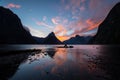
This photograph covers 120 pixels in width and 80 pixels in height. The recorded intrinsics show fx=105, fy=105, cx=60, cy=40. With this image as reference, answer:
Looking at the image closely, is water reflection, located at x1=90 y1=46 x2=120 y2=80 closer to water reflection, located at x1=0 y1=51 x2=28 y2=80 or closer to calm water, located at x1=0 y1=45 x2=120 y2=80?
calm water, located at x1=0 y1=45 x2=120 y2=80

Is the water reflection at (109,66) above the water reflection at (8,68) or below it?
above

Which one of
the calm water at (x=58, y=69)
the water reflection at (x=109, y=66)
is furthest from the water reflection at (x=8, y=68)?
the water reflection at (x=109, y=66)

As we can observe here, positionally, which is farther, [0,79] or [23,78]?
[23,78]

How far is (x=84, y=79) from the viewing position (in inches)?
589

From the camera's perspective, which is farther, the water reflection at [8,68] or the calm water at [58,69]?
the water reflection at [8,68]

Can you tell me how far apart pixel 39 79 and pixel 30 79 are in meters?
1.36

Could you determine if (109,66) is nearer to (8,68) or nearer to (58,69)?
(58,69)

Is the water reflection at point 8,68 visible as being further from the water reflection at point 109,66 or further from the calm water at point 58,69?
the water reflection at point 109,66

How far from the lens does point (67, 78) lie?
49.9ft

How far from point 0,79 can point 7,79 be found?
34.7 inches

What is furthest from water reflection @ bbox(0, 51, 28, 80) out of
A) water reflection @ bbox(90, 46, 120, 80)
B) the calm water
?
water reflection @ bbox(90, 46, 120, 80)

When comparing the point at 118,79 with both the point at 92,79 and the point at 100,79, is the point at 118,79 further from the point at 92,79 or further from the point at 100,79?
the point at 92,79

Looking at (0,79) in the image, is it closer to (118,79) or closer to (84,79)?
(84,79)

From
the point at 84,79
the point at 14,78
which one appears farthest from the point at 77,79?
the point at 14,78
